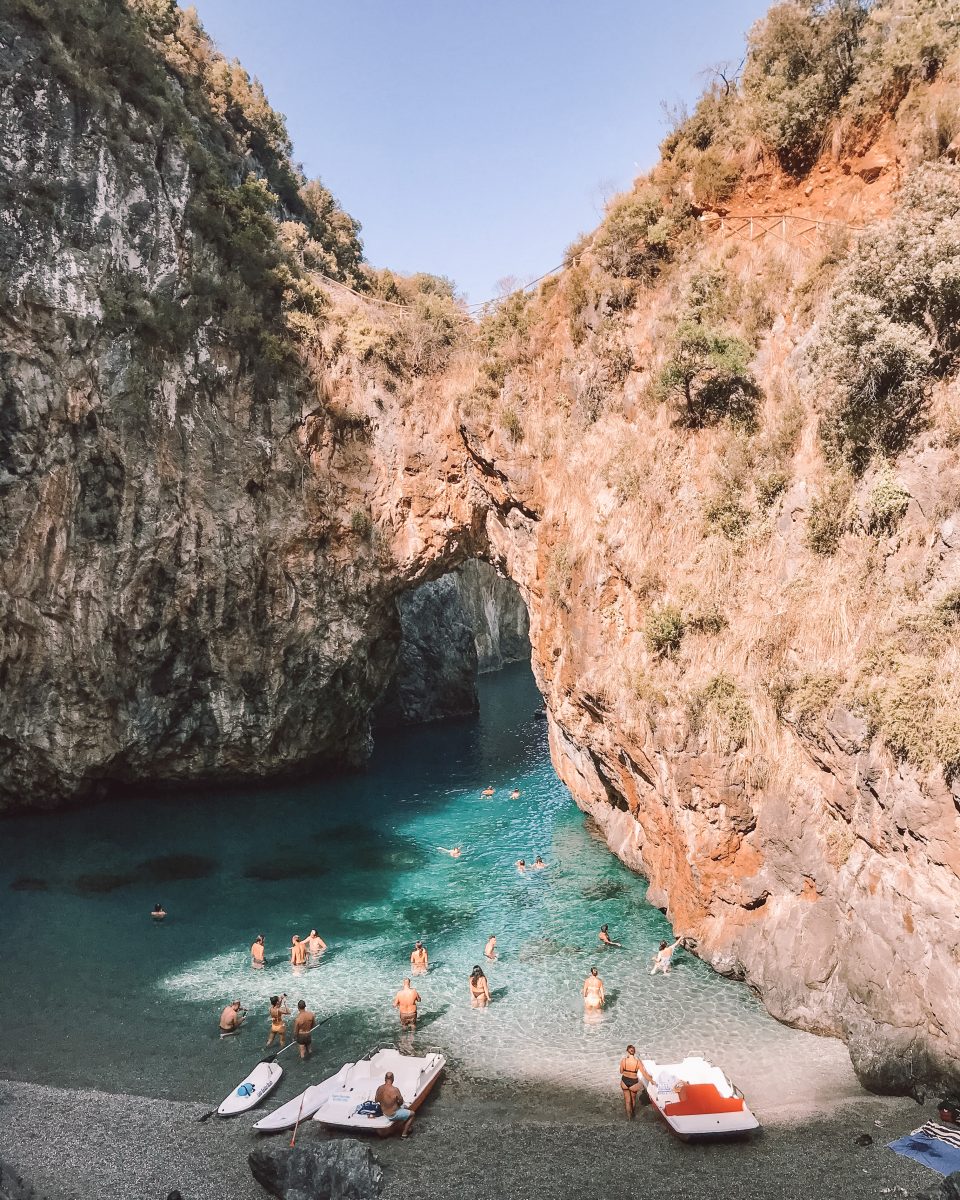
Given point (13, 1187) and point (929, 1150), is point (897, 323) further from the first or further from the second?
point (13, 1187)

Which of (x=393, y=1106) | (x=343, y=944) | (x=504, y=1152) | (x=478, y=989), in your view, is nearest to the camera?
(x=504, y=1152)

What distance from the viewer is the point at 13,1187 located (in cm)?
893

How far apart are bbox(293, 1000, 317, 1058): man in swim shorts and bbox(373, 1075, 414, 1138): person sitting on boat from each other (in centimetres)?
253

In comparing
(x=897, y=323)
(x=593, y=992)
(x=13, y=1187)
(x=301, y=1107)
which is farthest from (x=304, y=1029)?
(x=897, y=323)

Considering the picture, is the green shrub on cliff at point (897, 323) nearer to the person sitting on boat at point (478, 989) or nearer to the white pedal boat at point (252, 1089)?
the person sitting on boat at point (478, 989)

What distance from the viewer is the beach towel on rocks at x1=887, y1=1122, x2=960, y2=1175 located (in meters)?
9.36

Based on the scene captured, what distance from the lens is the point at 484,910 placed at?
745 inches

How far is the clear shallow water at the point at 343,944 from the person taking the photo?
1288 centimetres

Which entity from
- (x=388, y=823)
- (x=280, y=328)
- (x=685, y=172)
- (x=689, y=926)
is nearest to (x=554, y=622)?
(x=689, y=926)

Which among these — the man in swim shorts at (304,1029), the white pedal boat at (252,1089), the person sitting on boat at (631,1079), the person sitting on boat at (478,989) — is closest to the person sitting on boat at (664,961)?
the person sitting on boat at (631,1079)

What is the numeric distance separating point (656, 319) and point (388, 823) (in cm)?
1898

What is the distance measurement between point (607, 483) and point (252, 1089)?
49.7 feet

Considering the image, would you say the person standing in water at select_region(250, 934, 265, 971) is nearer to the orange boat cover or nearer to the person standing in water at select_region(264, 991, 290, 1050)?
the person standing in water at select_region(264, 991, 290, 1050)

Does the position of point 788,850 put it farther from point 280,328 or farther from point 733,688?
point 280,328
